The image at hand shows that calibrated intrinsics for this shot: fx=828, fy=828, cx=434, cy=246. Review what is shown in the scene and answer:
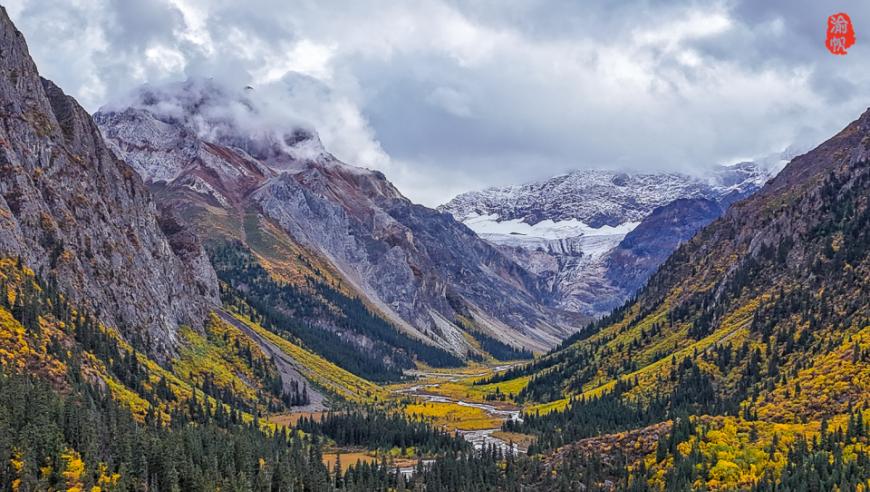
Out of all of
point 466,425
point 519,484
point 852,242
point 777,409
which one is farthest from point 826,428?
point 466,425

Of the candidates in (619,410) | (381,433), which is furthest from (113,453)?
(619,410)

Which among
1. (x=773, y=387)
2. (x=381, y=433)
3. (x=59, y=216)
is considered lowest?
(x=381, y=433)

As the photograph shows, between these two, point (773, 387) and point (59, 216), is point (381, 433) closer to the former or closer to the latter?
point (773, 387)

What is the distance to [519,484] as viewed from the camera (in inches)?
4665

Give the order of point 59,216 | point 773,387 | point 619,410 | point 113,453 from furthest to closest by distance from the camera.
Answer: point 59,216
point 619,410
point 773,387
point 113,453

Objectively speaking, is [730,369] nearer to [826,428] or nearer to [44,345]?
[826,428]

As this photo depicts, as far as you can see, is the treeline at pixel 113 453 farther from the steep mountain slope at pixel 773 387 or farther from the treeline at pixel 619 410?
the steep mountain slope at pixel 773 387

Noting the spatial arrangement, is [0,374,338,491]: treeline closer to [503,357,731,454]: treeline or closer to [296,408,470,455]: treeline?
[296,408,470,455]: treeline

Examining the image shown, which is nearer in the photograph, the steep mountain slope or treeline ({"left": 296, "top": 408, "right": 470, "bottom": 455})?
the steep mountain slope

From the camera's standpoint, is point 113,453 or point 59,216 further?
point 59,216

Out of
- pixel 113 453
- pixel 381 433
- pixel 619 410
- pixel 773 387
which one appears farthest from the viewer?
pixel 381 433

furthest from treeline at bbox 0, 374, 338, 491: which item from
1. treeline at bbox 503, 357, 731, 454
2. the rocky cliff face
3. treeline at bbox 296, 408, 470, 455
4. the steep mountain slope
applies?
the steep mountain slope

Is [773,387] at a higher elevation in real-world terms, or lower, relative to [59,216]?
lower

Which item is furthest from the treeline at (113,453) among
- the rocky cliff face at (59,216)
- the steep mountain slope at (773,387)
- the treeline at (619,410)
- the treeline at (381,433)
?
the steep mountain slope at (773,387)
